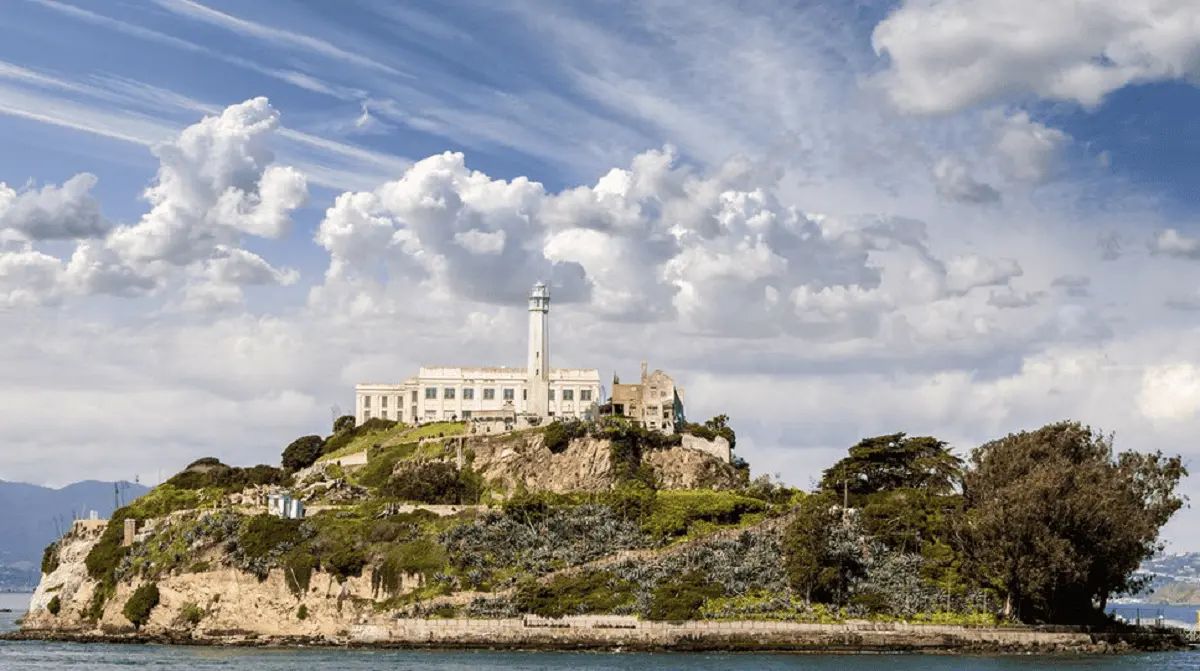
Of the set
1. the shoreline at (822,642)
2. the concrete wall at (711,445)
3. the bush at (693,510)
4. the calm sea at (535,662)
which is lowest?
the calm sea at (535,662)

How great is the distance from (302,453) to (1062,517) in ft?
238

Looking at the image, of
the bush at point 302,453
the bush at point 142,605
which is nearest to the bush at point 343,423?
the bush at point 302,453

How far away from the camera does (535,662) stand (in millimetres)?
79062

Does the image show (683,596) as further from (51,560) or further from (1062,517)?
(51,560)

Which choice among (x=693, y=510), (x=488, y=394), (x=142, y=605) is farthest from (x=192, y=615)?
(x=488, y=394)

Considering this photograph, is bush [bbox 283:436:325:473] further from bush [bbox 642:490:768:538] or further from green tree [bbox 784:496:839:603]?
green tree [bbox 784:496:839:603]

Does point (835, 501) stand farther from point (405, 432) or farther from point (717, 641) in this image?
point (405, 432)

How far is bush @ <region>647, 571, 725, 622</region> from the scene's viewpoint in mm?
86875

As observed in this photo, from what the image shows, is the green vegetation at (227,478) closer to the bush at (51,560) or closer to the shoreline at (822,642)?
the bush at (51,560)

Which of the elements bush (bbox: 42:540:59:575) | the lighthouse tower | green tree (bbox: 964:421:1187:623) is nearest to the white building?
the lighthouse tower

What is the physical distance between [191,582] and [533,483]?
90.3 feet

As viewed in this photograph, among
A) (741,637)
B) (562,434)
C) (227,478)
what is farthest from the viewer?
(227,478)

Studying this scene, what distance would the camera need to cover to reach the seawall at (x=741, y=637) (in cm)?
8519

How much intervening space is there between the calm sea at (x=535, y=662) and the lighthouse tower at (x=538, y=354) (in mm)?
43197
